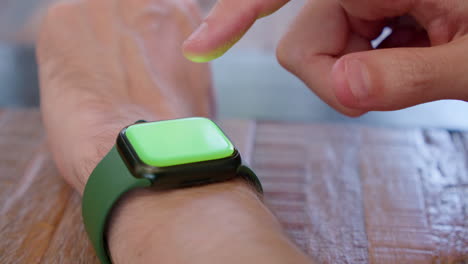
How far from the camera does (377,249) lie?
1.90 ft

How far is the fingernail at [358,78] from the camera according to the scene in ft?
1.60

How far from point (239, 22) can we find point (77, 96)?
271 millimetres

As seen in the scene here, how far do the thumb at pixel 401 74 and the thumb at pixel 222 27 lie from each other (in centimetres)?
11

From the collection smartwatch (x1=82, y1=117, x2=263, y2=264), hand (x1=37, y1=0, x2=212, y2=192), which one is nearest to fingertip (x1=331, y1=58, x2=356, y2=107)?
smartwatch (x1=82, y1=117, x2=263, y2=264)

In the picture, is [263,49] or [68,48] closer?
[68,48]

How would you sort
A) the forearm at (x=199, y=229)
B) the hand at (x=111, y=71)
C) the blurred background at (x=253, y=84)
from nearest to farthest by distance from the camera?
the forearm at (x=199, y=229) → the hand at (x=111, y=71) → the blurred background at (x=253, y=84)

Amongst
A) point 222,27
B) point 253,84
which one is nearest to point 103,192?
point 222,27

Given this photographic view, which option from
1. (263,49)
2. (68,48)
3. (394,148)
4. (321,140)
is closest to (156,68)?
(68,48)

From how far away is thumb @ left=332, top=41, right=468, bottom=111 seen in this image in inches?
19.2

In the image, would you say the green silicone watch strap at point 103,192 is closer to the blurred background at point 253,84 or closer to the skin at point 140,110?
the skin at point 140,110

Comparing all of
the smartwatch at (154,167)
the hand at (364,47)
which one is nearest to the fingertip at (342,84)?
the hand at (364,47)

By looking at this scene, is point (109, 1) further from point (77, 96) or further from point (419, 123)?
point (419, 123)

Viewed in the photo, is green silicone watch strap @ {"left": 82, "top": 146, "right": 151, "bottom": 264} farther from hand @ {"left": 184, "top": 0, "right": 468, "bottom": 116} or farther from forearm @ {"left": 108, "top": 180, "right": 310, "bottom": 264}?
hand @ {"left": 184, "top": 0, "right": 468, "bottom": 116}

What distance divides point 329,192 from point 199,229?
10.7 inches
